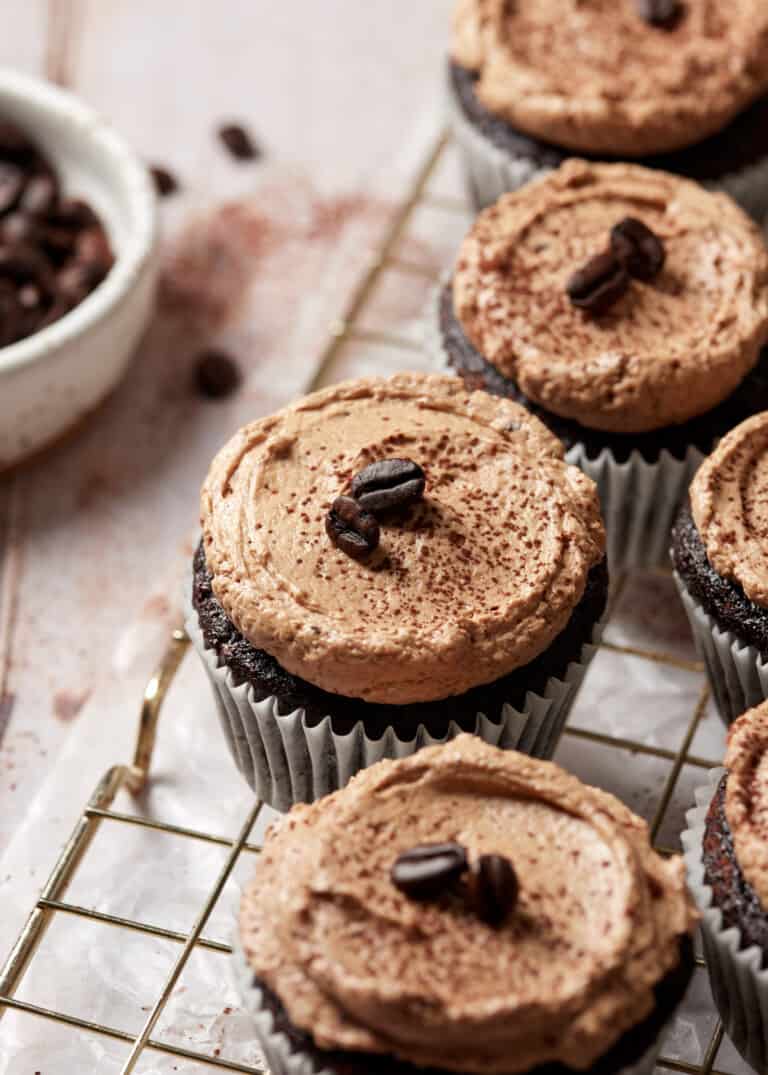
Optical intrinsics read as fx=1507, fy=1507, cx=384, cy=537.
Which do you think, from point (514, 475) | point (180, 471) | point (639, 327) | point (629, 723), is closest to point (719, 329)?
point (639, 327)

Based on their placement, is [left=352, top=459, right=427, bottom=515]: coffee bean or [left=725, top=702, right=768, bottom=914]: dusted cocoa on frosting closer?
[left=725, top=702, right=768, bottom=914]: dusted cocoa on frosting

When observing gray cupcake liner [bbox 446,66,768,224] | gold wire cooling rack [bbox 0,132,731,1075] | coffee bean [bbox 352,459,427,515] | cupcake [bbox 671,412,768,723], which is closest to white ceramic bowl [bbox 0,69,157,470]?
gold wire cooling rack [bbox 0,132,731,1075]

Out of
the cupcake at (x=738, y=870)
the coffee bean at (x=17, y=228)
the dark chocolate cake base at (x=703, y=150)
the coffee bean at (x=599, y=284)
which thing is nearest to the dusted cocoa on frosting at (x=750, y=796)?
the cupcake at (x=738, y=870)

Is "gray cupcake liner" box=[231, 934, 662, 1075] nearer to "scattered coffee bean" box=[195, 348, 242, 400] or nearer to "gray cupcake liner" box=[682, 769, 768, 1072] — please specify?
"gray cupcake liner" box=[682, 769, 768, 1072]

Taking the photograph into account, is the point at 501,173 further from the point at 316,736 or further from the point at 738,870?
the point at 738,870

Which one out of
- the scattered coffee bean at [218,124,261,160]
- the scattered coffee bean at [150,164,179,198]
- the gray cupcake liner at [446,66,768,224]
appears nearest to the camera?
the gray cupcake liner at [446,66,768,224]

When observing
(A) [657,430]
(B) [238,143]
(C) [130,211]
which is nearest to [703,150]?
(A) [657,430]

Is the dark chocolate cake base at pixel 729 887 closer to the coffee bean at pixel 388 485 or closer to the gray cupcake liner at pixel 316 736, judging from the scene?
the gray cupcake liner at pixel 316 736
